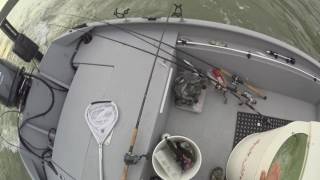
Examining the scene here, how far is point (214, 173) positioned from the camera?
258 centimetres

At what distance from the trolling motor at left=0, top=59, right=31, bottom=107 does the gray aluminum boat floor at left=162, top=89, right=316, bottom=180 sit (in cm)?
95

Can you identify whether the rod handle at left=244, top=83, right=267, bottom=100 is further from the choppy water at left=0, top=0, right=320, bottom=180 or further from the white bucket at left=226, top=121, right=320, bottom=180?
the choppy water at left=0, top=0, right=320, bottom=180

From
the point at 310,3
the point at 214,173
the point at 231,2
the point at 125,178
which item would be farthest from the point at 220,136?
the point at 310,3

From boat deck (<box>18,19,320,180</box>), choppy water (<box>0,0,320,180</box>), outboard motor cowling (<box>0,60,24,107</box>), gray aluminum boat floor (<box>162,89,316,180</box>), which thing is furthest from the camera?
choppy water (<box>0,0,320,180</box>)

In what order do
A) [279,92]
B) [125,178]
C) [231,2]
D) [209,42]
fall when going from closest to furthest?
[125,178] → [209,42] → [279,92] → [231,2]

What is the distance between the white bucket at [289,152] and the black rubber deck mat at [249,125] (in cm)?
56

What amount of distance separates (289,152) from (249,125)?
1015mm

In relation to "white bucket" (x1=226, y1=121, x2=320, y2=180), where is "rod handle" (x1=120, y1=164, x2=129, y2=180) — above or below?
below

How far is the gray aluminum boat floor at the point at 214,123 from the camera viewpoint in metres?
2.66

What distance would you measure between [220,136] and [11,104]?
1340 millimetres

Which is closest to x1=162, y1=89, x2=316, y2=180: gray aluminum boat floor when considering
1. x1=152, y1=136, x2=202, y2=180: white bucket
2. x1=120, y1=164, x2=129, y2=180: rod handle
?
x1=152, y1=136, x2=202, y2=180: white bucket

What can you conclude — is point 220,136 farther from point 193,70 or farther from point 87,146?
point 87,146

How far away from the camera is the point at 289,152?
171cm

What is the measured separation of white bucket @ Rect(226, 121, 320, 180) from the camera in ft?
4.99
